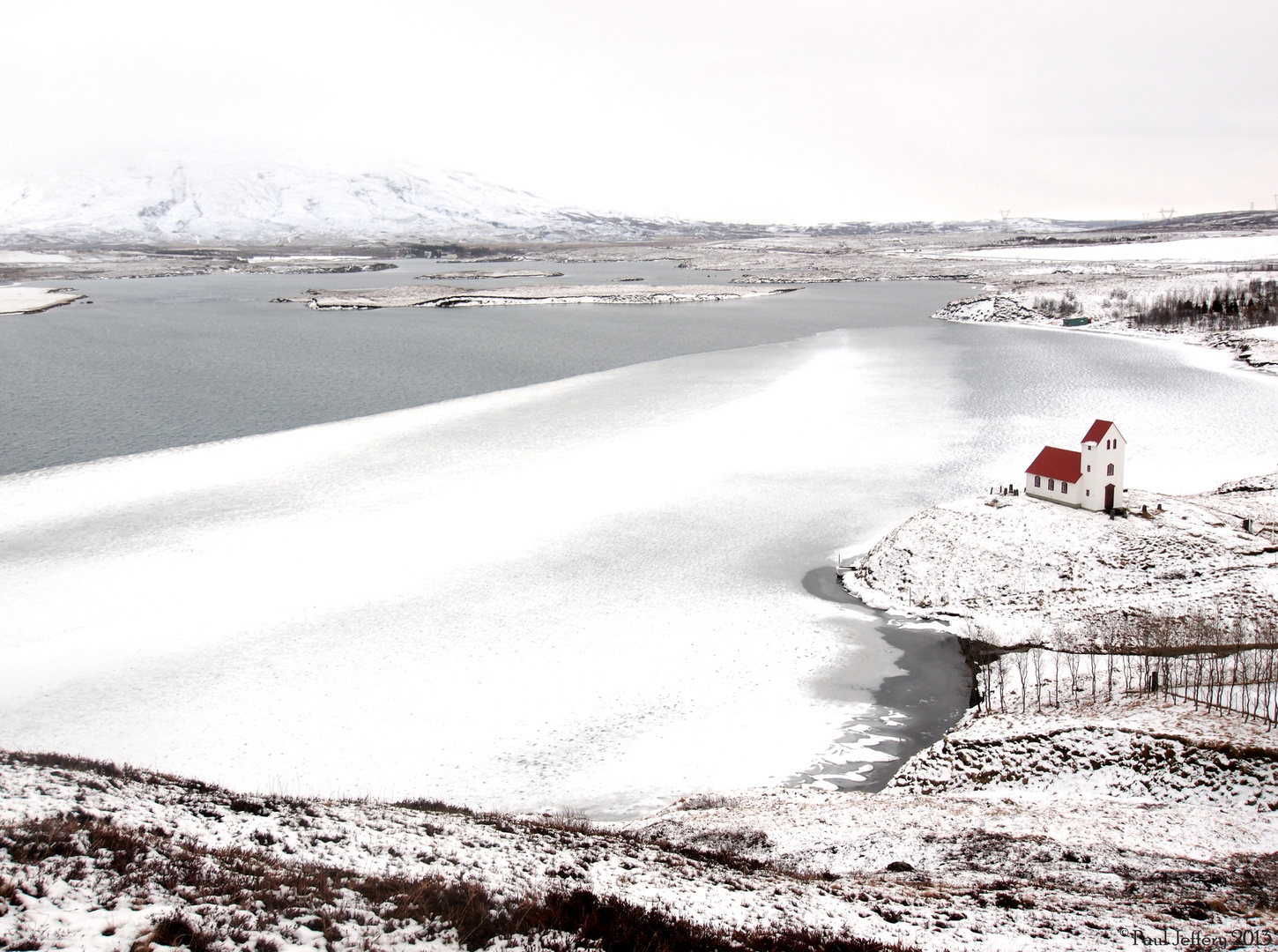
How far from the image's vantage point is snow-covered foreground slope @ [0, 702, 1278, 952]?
9961 millimetres

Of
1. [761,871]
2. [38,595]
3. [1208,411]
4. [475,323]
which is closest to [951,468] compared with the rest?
[1208,411]

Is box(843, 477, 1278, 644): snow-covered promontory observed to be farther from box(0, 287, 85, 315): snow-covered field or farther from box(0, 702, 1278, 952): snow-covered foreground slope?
box(0, 287, 85, 315): snow-covered field

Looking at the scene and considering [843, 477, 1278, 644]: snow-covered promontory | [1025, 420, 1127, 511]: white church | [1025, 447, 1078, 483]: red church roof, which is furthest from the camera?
[1025, 447, 1078, 483]: red church roof

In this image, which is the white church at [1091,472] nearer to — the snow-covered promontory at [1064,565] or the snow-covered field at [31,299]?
the snow-covered promontory at [1064,565]

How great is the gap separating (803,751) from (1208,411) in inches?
1556

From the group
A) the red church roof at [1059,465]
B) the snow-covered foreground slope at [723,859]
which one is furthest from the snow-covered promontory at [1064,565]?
the snow-covered foreground slope at [723,859]

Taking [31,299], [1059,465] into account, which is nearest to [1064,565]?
[1059,465]

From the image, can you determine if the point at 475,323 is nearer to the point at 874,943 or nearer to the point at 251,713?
the point at 251,713

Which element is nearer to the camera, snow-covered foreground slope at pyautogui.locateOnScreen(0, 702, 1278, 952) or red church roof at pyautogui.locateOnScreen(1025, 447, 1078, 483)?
snow-covered foreground slope at pyautogui.locateOnScreen(0, 702, 1278, 952)

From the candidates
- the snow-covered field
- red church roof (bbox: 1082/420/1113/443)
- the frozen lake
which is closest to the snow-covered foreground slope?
the frozen lake

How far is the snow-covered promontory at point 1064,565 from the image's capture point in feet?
75.7

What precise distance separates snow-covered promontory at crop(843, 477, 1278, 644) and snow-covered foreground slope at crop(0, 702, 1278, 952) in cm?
668

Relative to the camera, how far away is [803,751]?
18609 millimetres

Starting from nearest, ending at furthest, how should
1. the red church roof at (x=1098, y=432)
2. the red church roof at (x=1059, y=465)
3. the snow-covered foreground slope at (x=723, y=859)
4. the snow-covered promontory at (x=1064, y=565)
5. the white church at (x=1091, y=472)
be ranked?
the snow-covered foreground slope at (x=723, y=859), the snow-covered promontory at (x=1064, y=565), the red church roof at (x=1098, y=432), the white church at (x=1091, y=472), the red church roof at (x=1059, y=465)
